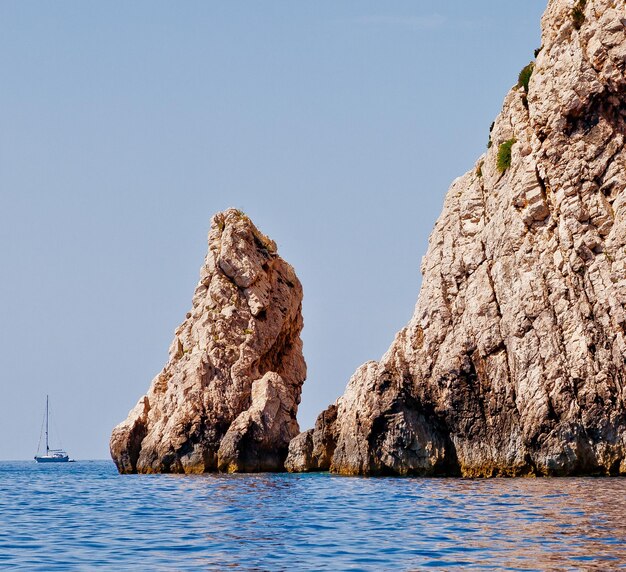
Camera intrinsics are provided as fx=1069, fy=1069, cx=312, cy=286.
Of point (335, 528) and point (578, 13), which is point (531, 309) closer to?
point (578, 13)

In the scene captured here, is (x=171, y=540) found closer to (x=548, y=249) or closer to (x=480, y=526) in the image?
(x=480, y=526)

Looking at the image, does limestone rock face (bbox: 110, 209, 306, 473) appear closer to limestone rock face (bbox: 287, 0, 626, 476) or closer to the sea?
limestone rock face (bbox: 287, 0, 626, 476)

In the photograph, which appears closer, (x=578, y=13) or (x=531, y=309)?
(x=531, y=309)

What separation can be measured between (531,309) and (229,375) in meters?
29.8

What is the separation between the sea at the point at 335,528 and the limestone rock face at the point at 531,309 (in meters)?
5.38

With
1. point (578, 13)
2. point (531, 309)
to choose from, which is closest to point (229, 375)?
point (531, 309)

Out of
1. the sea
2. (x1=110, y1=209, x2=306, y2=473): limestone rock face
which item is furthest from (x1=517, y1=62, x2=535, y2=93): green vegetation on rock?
(x1=110, y1=209, x2=306, y2=473): limestone rock face

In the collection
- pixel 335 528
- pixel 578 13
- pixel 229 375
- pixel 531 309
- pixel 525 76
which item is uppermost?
pixel 578 13

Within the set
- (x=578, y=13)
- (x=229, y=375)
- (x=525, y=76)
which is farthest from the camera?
(x=229, y=375)

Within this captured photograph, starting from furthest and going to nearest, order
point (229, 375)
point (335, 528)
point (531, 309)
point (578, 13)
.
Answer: point (229, 375) → point (578, 13) → point (531, 309) → point (335, 528)

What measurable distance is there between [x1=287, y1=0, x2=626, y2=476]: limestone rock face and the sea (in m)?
5.38

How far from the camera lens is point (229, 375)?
78688 millimetres

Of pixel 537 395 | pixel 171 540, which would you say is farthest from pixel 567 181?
pixel 171 540

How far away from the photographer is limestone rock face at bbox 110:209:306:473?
244ft
